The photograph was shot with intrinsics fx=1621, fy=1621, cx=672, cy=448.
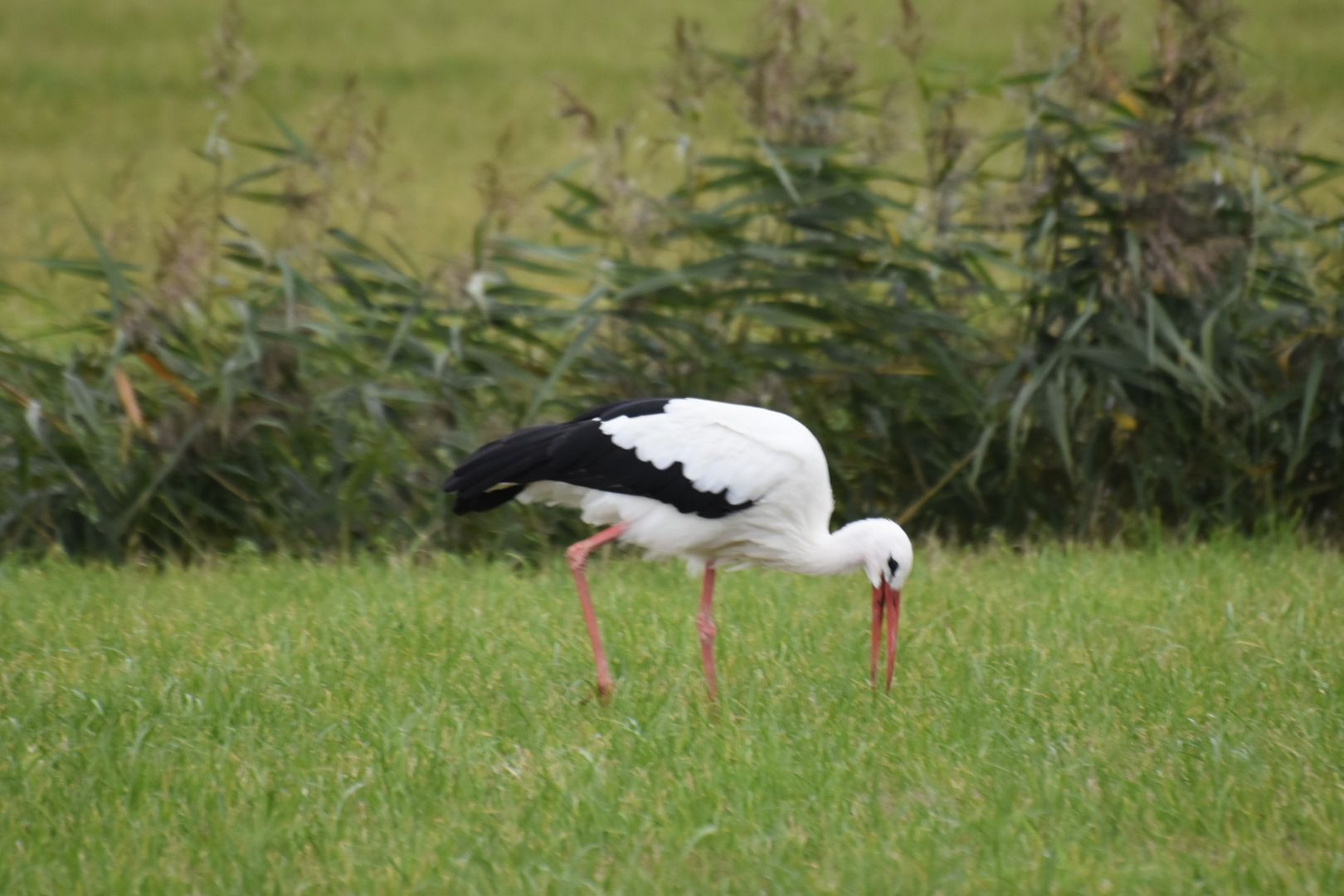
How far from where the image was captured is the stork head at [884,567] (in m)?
4.96

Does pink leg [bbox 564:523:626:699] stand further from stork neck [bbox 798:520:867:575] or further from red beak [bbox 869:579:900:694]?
red beak [bbox 869:579:900:694]

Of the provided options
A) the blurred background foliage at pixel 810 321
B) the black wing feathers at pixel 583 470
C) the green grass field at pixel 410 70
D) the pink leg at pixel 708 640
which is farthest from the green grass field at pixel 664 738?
the green grass field at pixel 410 70

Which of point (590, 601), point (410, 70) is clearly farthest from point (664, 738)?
point (410, 70)

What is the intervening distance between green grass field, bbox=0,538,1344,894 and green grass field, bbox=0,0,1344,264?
388 inches

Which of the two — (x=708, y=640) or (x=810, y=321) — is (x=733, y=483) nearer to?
(x=708, y=640)

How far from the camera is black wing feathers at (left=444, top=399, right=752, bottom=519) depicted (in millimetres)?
5160

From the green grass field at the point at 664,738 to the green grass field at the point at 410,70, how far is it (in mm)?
9847

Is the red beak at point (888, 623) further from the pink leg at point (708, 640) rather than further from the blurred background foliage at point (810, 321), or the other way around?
the blurred background foliage at point (810, 321)

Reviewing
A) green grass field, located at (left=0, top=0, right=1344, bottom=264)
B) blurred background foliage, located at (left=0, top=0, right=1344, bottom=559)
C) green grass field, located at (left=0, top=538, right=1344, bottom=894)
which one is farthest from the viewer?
green grass field, located at (left=0, top=0, right=1344, bottom=264)

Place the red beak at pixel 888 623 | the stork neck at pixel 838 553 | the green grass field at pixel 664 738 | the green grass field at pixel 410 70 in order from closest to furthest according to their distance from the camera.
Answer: the green grass field at pixel 664 738, the red beak at pixel 888 623, the stork neck at pixel 838 553, the green grass field at pixel 410 70

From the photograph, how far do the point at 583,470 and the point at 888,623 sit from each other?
3.57 feet

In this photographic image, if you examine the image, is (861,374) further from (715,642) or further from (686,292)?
(715,642)

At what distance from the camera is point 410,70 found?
2475 centimetres

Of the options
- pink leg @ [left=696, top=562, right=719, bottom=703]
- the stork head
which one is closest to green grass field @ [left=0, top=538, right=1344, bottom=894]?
pink leg @ [left=696, top=562, right=719, bottom=703]
